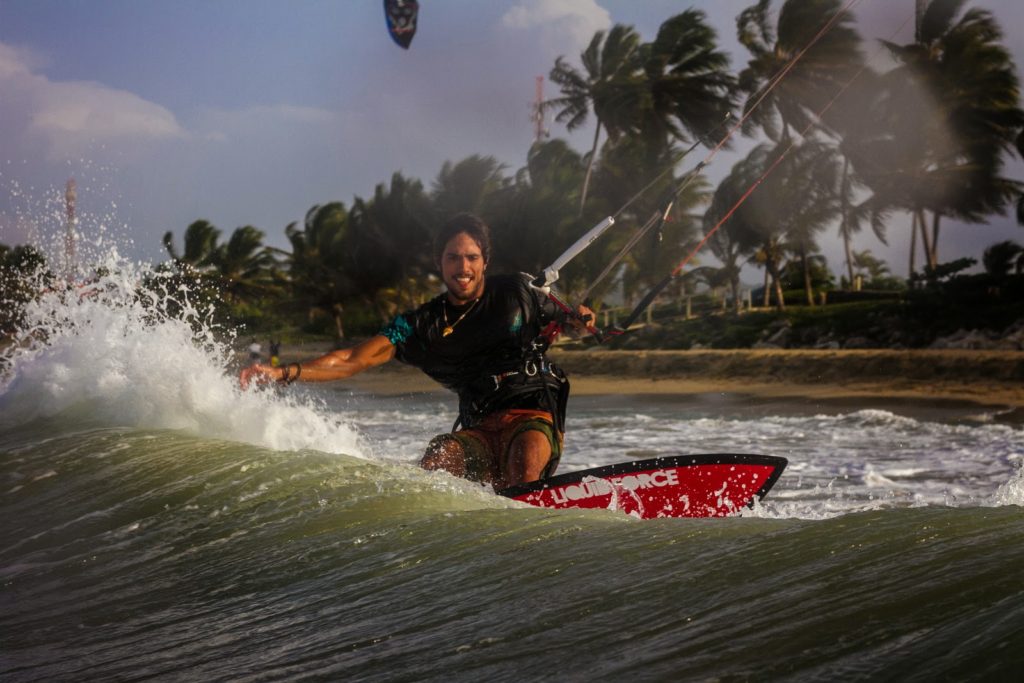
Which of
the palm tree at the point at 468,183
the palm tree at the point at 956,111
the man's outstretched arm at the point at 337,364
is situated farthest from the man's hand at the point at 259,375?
the palm tree at the point at 468,183

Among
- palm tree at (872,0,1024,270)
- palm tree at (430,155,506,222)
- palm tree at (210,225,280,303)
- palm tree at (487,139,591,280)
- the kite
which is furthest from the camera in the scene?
palm tree at (210,225,280,303)

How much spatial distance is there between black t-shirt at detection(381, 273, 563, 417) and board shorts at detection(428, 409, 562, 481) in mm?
66

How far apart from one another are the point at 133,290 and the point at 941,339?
20880 millimetres

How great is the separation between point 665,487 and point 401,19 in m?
20.9

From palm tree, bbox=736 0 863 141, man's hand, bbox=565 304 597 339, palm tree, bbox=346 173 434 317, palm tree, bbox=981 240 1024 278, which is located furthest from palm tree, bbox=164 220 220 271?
man's hand, bbox=565 304 597 339

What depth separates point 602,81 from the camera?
40.8 meters

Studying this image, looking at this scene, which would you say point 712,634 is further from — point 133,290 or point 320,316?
point 320,316

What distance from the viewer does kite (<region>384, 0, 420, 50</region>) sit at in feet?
75.6

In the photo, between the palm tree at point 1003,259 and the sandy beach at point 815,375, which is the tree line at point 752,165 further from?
the sandy beach at point 815,375

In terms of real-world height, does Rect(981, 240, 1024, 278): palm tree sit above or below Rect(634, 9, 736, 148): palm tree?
below

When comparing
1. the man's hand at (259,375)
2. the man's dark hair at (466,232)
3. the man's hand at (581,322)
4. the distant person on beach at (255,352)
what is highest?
the man's dark hair at (466,232)

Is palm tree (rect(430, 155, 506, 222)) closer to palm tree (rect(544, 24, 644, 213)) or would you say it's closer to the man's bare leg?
palm tree (rect(544, 24, 644, 213))

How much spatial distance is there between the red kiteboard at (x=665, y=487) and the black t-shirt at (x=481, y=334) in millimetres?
465

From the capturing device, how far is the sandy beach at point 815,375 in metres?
15.8
